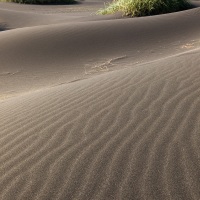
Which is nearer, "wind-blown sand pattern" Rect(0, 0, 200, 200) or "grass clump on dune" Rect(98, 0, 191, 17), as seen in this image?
"wind-blown sand pattern" Rect(0, 0, 200, 200)

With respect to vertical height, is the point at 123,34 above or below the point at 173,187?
below

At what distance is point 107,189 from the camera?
230 cm

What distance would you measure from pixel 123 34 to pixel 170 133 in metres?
8.00

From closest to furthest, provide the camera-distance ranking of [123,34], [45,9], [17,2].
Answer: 1. [123,34]
2. [45,9]
3. [17,2]

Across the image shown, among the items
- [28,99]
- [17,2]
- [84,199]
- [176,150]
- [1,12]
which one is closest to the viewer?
[84,199]

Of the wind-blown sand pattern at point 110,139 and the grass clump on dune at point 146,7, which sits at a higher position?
the wind-blown sand pattern at point 110,139

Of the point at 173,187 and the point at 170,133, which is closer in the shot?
the point at 173,187

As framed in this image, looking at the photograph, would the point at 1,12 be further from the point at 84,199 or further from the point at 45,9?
the point at 84,199

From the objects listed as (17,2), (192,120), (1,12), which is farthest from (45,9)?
(192,120)

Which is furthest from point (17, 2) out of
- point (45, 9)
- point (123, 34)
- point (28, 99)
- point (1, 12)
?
point (28, 99)

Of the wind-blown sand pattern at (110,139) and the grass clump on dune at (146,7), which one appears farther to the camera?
the grass clump on dune at (146,7)

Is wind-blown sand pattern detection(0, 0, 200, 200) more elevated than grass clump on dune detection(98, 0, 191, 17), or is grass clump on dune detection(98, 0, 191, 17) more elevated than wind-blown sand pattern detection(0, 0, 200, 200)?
wind-blown sand pattern detection(0, 0, 200, 200)

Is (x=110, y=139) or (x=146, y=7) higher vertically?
(x=110, y=139)

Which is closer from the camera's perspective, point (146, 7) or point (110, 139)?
point (110, 139)
